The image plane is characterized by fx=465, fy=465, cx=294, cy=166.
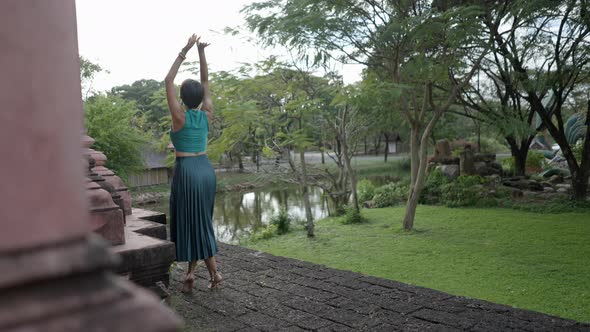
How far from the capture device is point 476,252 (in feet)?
20.9

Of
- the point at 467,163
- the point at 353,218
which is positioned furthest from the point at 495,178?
the point at 353,218

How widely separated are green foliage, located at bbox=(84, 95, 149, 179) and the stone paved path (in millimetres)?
9404

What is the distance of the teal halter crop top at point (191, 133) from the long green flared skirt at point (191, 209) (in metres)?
0.09

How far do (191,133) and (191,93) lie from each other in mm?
341

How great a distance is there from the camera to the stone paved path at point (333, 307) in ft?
10.6

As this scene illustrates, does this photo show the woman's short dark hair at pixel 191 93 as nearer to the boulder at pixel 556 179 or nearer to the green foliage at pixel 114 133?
the green foliage at pixel 114 133

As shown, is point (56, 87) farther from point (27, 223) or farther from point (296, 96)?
point (296, 96)

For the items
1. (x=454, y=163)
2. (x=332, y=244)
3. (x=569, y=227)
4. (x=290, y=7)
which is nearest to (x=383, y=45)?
(x=290, y=7)

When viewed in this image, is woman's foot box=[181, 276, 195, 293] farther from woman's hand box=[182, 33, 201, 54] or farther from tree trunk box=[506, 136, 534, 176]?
tree trunk box=[506, 136, 534, 176]

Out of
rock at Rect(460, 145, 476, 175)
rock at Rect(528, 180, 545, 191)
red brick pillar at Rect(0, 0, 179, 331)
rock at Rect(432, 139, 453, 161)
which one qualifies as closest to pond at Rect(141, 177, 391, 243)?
rock at Rect(432, 139, 453, 161)

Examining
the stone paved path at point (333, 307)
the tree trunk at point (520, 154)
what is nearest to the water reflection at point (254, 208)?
the tree trunk at point (520, 154)

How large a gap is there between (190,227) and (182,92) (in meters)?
1.15

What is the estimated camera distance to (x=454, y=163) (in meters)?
14.5

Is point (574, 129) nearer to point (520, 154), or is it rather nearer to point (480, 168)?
point (520, 154)
